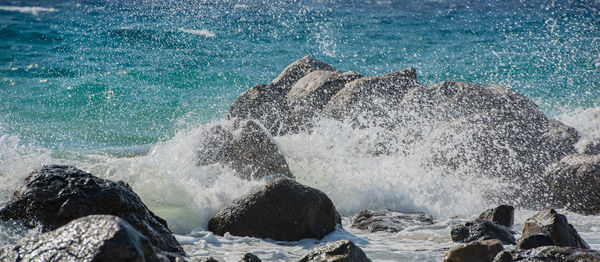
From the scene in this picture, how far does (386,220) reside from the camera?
5.24m

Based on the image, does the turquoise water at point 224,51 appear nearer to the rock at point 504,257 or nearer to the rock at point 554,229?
the rock at point 554,229

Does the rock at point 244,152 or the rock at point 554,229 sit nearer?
the rock at point 554,229

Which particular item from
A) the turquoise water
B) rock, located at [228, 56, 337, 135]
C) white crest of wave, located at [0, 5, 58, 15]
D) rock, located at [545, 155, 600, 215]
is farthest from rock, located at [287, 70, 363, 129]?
white crest of wave, located at [0, 5, 58, 15]

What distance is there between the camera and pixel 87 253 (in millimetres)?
2291

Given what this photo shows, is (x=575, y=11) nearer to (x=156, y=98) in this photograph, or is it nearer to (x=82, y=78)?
(x=156, y=98)

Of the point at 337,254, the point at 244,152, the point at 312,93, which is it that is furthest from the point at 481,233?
the point at 312,93

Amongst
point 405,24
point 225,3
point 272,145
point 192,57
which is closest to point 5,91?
point 192,57

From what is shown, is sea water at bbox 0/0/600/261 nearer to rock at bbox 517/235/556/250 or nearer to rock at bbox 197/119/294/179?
rock at bbox 197/119/294/179

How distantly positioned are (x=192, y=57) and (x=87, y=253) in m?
15.5

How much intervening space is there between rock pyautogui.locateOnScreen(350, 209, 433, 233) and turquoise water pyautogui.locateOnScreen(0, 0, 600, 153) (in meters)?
6.84

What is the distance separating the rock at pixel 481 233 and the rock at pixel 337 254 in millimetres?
1111

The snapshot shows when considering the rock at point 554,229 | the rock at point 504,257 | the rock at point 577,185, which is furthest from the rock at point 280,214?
the rock at point 577,185

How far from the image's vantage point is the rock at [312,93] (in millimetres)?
8703

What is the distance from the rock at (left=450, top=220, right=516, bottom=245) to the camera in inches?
163
